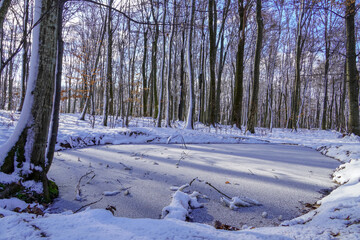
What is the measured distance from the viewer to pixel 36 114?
5.73 ft

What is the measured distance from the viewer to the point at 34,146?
69.2 inches

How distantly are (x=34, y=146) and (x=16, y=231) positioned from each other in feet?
3.64

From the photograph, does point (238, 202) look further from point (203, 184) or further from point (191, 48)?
point (191, 48)

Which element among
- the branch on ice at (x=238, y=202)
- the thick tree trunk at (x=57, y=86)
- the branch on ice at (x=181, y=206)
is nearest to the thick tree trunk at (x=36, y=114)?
the thick tree trunk at (x=57, y=86)

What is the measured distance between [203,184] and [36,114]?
1.84 metres

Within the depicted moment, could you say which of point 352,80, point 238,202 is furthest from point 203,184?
point 352,80

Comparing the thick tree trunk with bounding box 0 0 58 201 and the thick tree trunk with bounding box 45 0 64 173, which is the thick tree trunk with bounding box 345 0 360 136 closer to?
the thick tree trunk with bounding box 45 0 64 173

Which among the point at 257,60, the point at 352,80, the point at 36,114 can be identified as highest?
the point at 257,60

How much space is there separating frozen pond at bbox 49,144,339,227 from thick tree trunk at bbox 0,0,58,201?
0.40 m

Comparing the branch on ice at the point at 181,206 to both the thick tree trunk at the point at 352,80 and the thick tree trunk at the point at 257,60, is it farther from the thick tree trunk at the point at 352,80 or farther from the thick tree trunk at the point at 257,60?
the thick tree trunk at the point at 352,80

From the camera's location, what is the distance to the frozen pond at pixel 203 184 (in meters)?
1.61

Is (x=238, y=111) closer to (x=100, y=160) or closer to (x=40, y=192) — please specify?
(x=100, y=160)

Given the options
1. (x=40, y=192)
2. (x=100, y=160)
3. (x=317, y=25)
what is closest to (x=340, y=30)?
(x=317, y=25)

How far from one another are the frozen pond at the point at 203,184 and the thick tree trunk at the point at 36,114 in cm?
40
